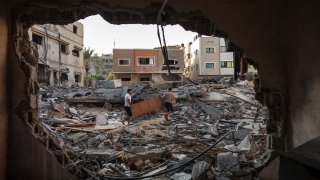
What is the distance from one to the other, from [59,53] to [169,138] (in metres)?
22.8

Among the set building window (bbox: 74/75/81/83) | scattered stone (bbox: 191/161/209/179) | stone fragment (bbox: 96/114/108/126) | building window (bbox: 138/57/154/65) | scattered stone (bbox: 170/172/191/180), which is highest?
building window (bbox: 138/57/154/65)

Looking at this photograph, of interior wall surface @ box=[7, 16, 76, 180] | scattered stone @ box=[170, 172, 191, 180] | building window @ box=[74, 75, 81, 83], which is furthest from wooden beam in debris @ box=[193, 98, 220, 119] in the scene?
building window @ box=[74, 75, 81, 83]

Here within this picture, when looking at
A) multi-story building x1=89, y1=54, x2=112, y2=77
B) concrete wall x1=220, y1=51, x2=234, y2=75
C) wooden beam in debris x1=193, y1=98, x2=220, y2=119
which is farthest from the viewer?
multi-story building x1=89, y1=54, x2=112, y2=77

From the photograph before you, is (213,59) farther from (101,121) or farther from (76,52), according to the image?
(101,121)

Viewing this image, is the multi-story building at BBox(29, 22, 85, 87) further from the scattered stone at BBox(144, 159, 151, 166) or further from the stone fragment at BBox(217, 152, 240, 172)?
the stone fragment at BBox(217, 152, 240, 172)

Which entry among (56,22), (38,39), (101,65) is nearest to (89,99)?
(38,39)

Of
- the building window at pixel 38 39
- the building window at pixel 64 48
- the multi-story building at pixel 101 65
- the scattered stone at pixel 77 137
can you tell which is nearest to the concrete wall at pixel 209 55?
the building window at pixel 64 48

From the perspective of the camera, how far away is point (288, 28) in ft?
17.8

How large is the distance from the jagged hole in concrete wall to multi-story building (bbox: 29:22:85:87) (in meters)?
18.6

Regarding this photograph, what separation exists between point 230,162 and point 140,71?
39401 mm

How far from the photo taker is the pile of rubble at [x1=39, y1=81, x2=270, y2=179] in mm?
6434

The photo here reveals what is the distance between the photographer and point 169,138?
36.7 ft

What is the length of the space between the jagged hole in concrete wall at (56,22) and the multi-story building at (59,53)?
1859cm

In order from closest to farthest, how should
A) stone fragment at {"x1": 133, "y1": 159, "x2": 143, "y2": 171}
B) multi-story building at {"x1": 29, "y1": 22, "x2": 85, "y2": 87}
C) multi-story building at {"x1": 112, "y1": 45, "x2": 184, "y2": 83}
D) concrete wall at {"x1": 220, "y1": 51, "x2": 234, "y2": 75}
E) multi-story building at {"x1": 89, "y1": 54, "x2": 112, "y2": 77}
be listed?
stone fragment at {"x1": 133, "y1": 159, "x2": 143, "y2": 171} → multi-story building at {"x1": 29, "y1": 22, "x2": 85, "y2": 87} → multi-story building at {"x1": 112, "y1": 45, "x2": 184, "y2": 83} → concrete wall at {"x1": 220, "y1": 51, "x2": 234, "y2": 75} → multi-story building at {"x1": 89, "y1": 54, "x2": 112, "y2": 77}
